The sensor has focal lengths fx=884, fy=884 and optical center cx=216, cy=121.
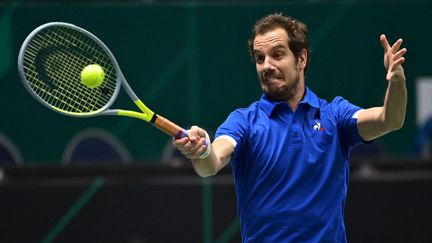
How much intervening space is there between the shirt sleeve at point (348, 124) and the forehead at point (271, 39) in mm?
373

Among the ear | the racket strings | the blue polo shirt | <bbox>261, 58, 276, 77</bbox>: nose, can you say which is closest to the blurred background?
the racket strings

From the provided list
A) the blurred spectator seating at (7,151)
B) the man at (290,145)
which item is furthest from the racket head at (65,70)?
the blurred spectator seating at (7,151)

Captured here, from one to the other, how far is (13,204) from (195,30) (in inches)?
125

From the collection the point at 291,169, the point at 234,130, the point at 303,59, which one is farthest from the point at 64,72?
the point at 291,169

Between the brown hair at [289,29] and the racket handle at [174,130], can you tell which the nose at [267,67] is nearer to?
the brown hair at [289,29]

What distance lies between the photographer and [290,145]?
3686mm

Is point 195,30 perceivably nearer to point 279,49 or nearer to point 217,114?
point 217,114

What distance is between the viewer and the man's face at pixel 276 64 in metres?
3.73

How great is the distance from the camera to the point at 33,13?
346 inches

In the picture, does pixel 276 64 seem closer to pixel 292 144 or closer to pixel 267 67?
pixel 267 67

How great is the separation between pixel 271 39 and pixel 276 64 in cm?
12

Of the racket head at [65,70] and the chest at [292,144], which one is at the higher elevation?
the racket head at [65,70]

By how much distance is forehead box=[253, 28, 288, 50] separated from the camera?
12.3ft

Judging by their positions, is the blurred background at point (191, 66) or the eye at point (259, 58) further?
the blurred background at point (191, 66)
